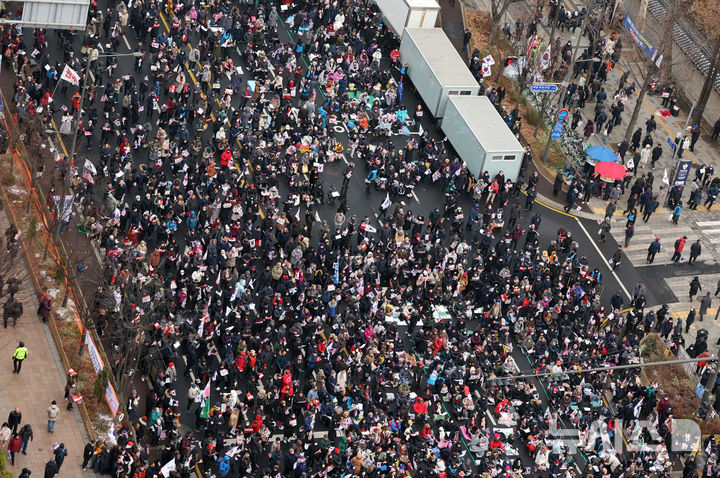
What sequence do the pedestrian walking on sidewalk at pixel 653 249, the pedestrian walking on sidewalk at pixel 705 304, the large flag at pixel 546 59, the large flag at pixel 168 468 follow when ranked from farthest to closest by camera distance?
the large flag at pixel 546 59 → the pedestrian walking on sidewalk at pixel 653 249 → the pedestrian walking on sidewalk at pixel 705 304 → the large flag at pixel 168 468

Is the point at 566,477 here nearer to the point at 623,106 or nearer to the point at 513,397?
the point at 513,397

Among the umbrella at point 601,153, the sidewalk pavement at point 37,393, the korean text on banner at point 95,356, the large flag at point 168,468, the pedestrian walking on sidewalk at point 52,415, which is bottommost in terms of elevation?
the sidewalk pavement at point 37,393

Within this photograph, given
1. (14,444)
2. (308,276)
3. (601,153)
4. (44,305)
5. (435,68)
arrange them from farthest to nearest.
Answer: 1. (435,68)
2. (601,153)
3. (308,276)
4. (44,305)
5. (14,444)

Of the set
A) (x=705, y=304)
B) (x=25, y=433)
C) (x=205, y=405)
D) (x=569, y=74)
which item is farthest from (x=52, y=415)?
(x=569, y=74)

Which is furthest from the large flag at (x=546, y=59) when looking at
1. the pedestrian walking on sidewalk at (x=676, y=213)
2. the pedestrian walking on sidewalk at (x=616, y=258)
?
the pedestrian walking on sidewalk at (x=616, y=258)

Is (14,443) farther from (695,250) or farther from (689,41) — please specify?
(689,41)

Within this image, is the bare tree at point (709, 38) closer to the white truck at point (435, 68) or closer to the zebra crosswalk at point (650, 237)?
the zebra crosswalk at point (650, 237)

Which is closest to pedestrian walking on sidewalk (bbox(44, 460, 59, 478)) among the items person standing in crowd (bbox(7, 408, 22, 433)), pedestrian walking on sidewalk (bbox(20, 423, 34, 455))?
pedestrian walking on sidewalk (bbox(20, 423, 34, 455))

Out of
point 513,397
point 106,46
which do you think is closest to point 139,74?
point 106,46
